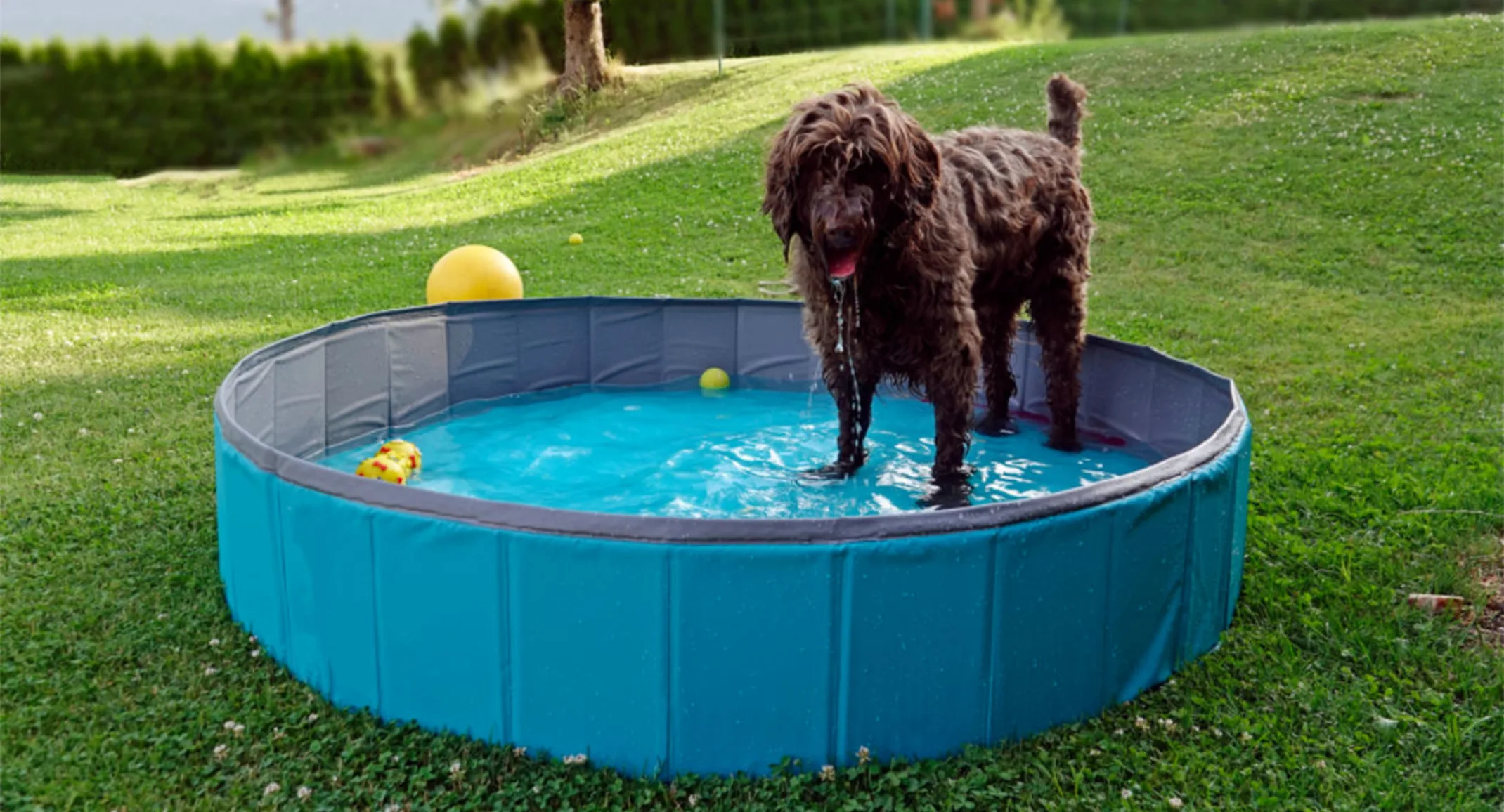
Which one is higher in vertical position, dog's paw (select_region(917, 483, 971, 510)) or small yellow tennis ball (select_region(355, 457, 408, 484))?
small yellow tennis ball (select_region(355, 457, 408, 484))

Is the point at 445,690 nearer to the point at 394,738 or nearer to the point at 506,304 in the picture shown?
the point at 394,738

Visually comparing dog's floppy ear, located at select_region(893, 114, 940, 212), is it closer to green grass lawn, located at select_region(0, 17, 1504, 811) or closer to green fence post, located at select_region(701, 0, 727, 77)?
green grass lawn, located at select_region(0, 17, 1504, 811)

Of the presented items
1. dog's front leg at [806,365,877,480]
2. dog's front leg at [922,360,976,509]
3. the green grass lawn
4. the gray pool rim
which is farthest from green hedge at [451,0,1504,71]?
the gray pool rim

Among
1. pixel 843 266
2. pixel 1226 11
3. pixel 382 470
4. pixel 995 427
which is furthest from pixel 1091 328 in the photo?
pixel 1226 11

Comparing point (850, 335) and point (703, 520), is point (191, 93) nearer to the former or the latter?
point (850, 335)

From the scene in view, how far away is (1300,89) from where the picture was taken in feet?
53.1

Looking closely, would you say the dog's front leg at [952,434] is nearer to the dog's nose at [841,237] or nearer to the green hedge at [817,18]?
the dog's nose at [841,237]

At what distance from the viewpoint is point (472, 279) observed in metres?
8.61

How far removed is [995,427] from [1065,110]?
1945 mm

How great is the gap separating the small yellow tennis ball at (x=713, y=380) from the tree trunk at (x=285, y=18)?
3.84 meters

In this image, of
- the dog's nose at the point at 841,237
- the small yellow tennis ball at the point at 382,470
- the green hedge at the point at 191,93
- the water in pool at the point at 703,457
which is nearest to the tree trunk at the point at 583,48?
the green hedge at the point at 191,93

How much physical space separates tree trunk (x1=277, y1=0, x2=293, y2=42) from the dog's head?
15.6 feet

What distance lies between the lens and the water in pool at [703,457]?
5773 millimetres

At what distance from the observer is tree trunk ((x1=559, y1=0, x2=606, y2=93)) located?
22.5m
